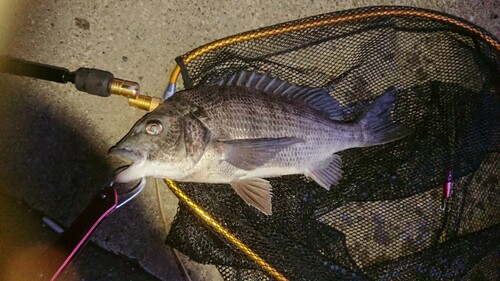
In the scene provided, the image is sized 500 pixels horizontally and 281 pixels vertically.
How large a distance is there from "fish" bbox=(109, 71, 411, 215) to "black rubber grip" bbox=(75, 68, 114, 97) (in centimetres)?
32

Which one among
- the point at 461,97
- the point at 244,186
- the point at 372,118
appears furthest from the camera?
the point at 461,97

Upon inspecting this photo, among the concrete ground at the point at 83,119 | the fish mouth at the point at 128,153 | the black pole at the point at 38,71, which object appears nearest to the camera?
the fish mouth at the point at 128,153

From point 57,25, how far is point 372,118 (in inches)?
86.7

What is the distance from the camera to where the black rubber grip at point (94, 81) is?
7.45 ft

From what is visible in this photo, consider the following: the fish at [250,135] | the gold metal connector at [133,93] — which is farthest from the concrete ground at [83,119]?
the fish at [250,135]

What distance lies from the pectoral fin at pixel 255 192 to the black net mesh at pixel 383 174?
24 centimetres

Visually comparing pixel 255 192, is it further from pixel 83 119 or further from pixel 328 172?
pixel 83 119

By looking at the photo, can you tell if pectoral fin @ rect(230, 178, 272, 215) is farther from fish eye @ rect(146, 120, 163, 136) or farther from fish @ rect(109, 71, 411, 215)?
fish eye @ rect(146, 120, 163, 136)

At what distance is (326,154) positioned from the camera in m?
2.52

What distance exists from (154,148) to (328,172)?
111cm

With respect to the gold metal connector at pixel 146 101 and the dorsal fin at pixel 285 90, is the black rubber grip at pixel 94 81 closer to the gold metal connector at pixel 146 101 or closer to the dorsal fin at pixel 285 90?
the gold metal connector at pixel 146 101

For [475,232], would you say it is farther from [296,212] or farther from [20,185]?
[20,185]

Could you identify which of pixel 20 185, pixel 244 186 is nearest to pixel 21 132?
pixel 20 185

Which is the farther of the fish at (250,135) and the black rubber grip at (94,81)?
the black rubber grip at (94,81)
